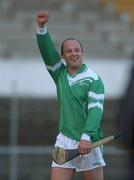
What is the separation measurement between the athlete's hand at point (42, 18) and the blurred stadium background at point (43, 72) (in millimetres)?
4611

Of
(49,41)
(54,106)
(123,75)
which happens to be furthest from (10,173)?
(49,41)

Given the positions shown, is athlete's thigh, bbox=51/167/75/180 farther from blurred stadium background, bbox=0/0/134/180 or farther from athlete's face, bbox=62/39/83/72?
blurred stadium background, bbox=0/0/134/180

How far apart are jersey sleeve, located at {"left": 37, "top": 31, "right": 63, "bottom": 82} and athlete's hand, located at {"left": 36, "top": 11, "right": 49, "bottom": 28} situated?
9 cm

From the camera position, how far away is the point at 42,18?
6488 mm

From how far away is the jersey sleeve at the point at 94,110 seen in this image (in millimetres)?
6266

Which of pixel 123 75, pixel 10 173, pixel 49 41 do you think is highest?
pixel 49 41

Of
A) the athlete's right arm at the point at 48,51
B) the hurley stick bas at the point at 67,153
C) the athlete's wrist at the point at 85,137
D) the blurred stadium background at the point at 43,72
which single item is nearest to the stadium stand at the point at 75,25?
the blurred stadium background at the point at 43,72

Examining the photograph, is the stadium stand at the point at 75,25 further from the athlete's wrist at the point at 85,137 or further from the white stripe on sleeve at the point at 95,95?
the athlete's wrist at the point at 85,137

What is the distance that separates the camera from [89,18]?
15.0m

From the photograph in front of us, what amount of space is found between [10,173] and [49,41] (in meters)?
5.49

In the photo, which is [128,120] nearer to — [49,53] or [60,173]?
[60,173]

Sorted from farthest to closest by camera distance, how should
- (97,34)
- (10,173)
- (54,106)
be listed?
1. (97,34)
2. (54,106)
3. (10,173)

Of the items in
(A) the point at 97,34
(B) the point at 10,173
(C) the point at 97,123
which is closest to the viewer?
(C) the point at 97,123

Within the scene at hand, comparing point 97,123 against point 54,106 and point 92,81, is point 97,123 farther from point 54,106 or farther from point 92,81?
point 54,106
